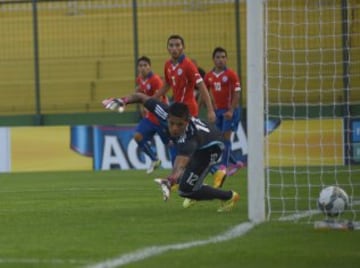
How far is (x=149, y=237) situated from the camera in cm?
892

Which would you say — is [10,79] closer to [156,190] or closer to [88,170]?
[88,170]

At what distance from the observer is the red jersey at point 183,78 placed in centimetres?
1482

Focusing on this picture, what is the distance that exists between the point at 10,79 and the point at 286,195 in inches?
562

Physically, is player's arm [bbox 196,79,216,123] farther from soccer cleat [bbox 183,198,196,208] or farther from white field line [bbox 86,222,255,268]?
white field line [bbox 86,222,255,268]

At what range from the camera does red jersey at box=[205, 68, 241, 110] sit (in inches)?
718

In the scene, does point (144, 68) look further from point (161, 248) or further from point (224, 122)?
point (161, 248)

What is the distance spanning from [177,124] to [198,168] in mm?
557

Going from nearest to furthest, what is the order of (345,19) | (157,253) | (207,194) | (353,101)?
1. (157,253)
2. (207,194)
3. (345,19)
4. (353,101)

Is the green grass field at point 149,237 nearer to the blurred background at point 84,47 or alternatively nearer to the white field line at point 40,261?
the white field line at point 40,261

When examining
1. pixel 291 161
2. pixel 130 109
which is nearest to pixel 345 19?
pixel 291 161

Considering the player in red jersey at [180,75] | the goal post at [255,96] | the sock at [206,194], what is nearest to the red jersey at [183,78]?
the player in red jersey at [180,75]

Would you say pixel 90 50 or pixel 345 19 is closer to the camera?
pixel 345 19

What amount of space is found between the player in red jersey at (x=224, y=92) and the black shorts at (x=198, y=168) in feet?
21.9

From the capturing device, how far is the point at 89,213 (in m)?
11.3
